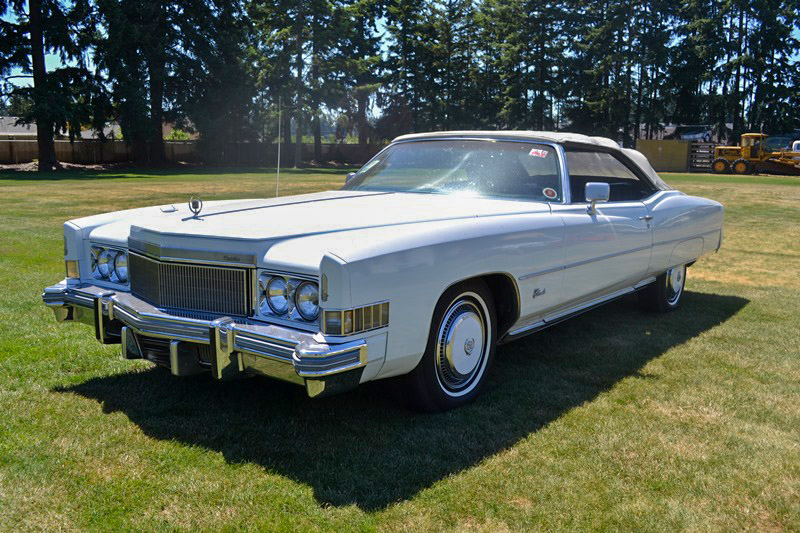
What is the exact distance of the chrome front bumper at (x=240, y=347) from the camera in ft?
9.57

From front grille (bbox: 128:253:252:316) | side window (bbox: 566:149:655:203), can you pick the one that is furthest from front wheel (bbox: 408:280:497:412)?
side window (bbox: 566:149:655:203)

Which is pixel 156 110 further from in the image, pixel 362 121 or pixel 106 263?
pixel 106 263

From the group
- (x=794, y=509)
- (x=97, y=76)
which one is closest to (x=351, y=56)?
(x=97, y=76)

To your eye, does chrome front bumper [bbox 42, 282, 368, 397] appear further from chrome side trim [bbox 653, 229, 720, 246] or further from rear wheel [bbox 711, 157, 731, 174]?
rear wheel [bbox 711, 157, 731, 174]

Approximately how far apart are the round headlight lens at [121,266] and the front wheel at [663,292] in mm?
4201

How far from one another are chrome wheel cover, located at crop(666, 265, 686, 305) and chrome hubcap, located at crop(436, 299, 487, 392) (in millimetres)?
2886

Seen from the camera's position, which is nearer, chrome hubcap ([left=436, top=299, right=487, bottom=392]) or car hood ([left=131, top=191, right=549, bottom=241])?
car hood ([left=131, top=191, right=549, bottom=241])

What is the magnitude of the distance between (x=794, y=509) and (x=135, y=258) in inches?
132

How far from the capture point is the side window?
5332 mm

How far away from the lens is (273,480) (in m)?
2.99

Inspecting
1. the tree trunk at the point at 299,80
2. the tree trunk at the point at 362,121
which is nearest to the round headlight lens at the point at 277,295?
the tree trunk at the point at 299,80

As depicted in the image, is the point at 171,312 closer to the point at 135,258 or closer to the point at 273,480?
the point at 135,258

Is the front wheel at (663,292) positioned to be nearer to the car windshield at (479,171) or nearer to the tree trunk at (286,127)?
the car windshield at (479,171)

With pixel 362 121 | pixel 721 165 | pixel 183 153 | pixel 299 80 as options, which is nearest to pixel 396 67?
pixel 362 121
